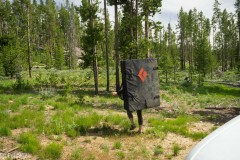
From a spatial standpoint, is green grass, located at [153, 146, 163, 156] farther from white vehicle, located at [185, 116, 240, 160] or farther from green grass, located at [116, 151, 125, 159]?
white vehicle, located at [185, 116, 240, 160]

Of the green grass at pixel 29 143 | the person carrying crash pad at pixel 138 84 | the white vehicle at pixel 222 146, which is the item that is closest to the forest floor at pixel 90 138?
the green grass at pixel 29 143

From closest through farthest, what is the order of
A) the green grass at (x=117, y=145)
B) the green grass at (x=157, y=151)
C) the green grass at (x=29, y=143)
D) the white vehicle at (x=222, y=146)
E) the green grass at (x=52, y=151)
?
the white vehicle at (x=222, y=146), the green grass at (x=52, y=151), the green grass at (x=29, y=143), the green grass at (x=157, y=151), the green grass at (x=117, y=145)

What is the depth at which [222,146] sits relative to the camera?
1942 mm

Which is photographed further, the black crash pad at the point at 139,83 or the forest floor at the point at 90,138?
the black crash pad at the point at 139,83

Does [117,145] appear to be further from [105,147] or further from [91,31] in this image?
[91,31]

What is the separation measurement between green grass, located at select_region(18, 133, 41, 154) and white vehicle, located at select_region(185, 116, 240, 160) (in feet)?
19.0

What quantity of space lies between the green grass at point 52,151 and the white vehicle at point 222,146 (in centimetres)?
534

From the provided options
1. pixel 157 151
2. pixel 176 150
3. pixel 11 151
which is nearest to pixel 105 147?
pixel 157 151

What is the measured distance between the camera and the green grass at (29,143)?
6.86m

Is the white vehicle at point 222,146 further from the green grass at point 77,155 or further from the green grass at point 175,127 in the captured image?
the green grass at point 175,127

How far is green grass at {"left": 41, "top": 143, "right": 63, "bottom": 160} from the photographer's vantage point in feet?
21.8

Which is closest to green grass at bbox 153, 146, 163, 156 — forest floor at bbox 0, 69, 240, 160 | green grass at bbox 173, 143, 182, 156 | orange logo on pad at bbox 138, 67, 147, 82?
forest floor at bbox 0, 69, 240, 160

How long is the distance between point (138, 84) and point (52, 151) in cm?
349

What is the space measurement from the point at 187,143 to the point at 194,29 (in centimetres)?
6624
